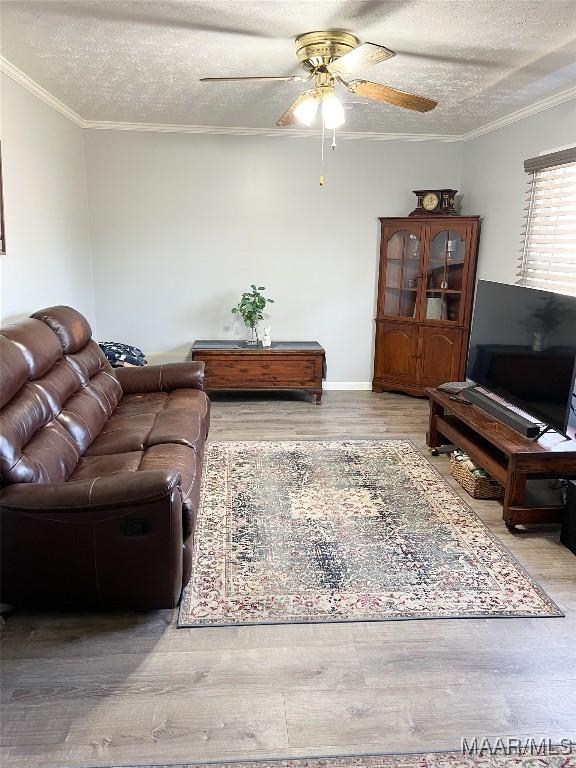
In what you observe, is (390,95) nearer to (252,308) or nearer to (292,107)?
(292,107)

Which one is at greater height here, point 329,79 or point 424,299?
point 329,79

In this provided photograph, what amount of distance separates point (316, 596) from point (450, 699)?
687 mm

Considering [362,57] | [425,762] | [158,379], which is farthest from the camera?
[158,379]

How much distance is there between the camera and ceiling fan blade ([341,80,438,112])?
2.74 meters

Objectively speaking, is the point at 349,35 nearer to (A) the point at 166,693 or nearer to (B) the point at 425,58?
(B) the point at 425,58

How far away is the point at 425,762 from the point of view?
162cm

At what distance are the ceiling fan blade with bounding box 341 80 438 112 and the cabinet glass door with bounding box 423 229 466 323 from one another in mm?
2289

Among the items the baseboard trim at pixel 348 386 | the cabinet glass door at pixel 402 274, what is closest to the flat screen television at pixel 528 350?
the cabinet glass door at pixel 402 274

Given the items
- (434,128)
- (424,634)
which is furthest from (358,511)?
(434,128)

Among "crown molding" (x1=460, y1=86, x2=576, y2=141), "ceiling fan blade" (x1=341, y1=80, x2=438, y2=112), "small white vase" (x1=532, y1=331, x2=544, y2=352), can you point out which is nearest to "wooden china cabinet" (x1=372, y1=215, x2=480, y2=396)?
"crown molding" (x1=460, y1=86, x2=576, y2=141)

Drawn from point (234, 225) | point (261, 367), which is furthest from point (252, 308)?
point (234, 225)

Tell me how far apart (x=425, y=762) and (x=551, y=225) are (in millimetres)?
3482

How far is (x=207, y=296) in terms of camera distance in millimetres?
5367

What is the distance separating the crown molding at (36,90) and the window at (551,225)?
3441mm
